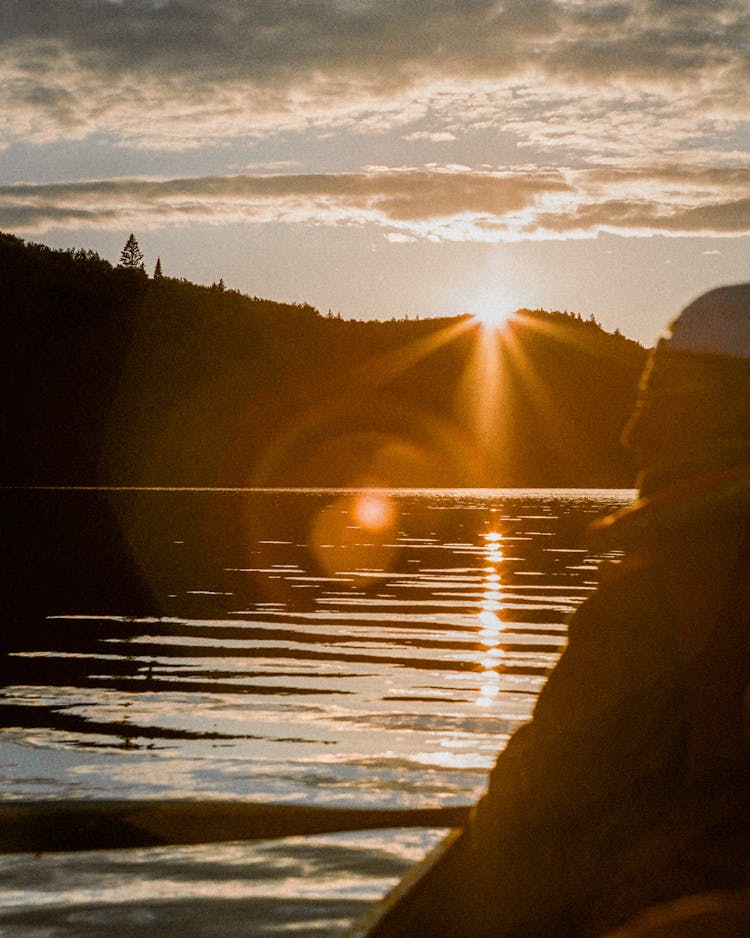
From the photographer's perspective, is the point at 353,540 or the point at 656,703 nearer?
the point at 656,703

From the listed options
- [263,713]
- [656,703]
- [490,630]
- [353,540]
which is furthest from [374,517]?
[656,703]

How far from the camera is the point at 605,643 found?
10.4 feet

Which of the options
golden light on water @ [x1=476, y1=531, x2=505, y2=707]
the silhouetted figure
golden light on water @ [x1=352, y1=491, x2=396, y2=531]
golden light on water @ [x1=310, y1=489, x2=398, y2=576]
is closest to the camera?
the silhouetted figure

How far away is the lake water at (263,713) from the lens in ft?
21.8

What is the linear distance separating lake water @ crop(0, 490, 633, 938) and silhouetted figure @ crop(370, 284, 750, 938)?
464 mm

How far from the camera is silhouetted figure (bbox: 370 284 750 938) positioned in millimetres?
3086

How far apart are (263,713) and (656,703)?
9.23m

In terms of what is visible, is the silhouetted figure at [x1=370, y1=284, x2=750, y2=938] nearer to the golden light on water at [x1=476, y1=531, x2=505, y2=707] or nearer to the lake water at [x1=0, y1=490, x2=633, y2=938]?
the lake water at [x1=0, y1=490, x2=633, y2=938]

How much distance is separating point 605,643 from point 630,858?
0.47 meters

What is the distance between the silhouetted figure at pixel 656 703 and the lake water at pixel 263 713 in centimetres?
46

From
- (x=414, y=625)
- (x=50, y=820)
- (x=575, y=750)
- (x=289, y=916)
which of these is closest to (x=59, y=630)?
(x=414, y=625)

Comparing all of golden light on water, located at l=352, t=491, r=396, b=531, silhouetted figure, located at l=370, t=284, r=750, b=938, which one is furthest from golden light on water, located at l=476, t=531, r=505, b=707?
golden light on water, located at l=352, t=491, r=396, b=531

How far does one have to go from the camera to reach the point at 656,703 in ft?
10.3

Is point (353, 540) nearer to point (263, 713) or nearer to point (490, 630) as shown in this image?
point (490, 630)
